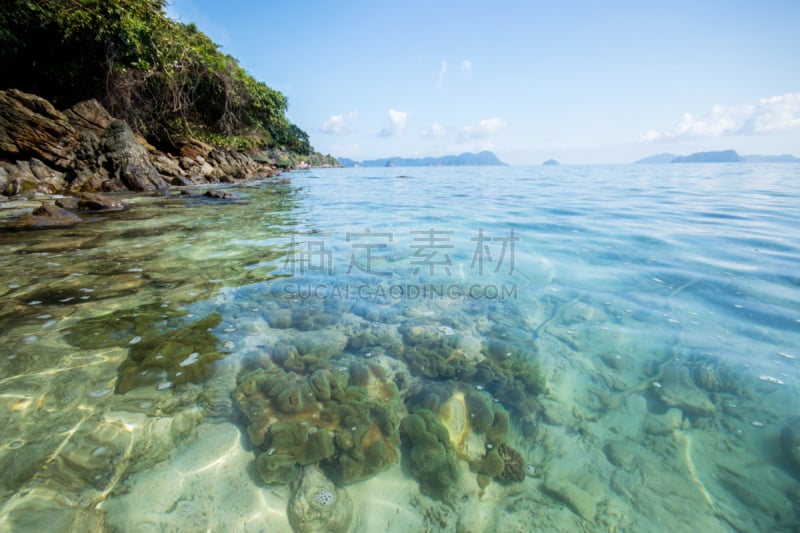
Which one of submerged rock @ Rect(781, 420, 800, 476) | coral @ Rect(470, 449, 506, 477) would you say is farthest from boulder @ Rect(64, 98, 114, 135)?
submerged rock @ Rect(781, 420, 800, 476)

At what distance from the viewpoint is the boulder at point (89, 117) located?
13094 mm

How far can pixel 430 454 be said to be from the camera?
1932mm

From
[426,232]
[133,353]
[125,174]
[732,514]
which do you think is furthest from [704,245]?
[125,174]

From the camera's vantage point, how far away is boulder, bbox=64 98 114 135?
1309 cm

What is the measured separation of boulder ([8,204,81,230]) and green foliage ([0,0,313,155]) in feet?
34.4

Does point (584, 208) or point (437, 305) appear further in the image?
point (584, 208)

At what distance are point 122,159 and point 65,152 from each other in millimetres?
1712

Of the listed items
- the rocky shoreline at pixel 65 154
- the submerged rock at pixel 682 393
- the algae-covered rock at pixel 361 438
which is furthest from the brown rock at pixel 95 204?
the submerged rock at pixel 682 393

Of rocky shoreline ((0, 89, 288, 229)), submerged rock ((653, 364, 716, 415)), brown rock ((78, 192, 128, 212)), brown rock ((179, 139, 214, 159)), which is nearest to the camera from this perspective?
submerged rock ((653, 364, 716, 415))

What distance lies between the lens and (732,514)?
5.28ft

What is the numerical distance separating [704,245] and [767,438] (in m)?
5.00

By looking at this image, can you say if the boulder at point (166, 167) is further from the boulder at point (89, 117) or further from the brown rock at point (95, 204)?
the brown rock at point (95, 204)

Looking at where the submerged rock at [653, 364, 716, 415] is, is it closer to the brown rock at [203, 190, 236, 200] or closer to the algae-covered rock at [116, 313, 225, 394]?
the algae-covered rock at [116, 313, 225, 394]

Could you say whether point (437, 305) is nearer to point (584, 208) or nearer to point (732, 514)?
point (732, 514)
